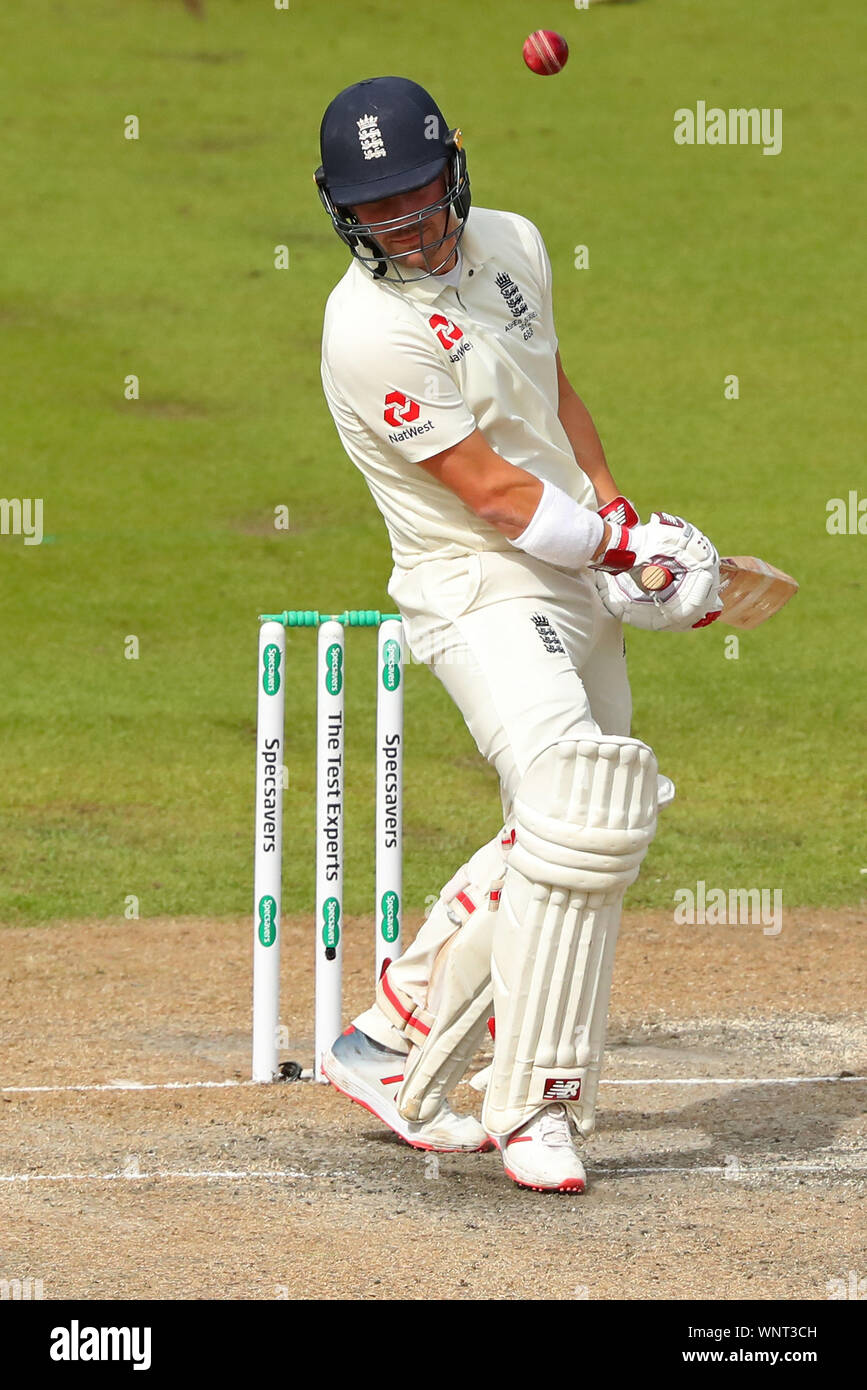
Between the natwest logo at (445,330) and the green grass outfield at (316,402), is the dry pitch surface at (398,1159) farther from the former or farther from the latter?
the natwest logo at (445,330)

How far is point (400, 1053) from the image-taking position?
4875mm

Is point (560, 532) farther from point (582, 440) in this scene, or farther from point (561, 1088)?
point (561, 1088)

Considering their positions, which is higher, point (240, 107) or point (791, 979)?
point (240, 107)

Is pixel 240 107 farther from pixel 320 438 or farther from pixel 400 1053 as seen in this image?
pixel 400 1053

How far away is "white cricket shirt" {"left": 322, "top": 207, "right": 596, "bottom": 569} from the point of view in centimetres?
430

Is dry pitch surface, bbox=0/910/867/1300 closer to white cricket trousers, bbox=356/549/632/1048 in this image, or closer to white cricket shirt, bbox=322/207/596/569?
white cricket trousers, bbox=356/549/632/1048

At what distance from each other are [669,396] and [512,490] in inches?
468

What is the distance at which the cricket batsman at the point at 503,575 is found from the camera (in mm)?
4234

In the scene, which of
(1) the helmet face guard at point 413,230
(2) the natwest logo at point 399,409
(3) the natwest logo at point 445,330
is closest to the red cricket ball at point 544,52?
(1) the helmet face guard at point 413,230

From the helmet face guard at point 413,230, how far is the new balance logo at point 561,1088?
1791 millimetres

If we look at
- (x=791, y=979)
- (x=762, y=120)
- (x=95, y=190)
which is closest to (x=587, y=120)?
(x=762, y=120)

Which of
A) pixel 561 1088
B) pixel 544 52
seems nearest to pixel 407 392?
pixel 544 52

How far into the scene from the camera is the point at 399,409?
4305mm

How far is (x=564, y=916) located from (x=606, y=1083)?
135 cm
